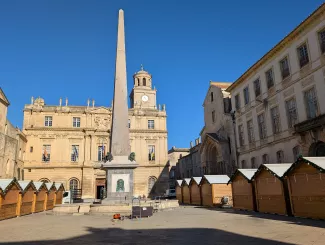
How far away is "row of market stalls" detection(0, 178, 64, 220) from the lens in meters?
14.9

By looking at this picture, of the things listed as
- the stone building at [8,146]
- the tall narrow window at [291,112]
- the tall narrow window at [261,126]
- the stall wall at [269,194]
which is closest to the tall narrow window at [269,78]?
the tall narrow window at [261,126]

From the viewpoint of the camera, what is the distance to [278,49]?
21.9 m

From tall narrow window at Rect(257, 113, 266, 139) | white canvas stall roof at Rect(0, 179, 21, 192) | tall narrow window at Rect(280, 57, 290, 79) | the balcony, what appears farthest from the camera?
tall narrow window at Rect(257, 113, 266, 139)

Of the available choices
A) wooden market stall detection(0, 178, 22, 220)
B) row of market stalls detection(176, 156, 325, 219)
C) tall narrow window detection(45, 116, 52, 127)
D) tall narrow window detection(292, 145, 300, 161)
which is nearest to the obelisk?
wooden market stall detection(0, 178, 22, 220)

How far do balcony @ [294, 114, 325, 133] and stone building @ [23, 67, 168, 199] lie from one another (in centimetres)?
2688

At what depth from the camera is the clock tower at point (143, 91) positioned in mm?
59031

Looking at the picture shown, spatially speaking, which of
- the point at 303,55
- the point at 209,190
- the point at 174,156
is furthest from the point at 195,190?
the point at 174,156

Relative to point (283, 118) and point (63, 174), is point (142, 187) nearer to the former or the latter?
point (63, 174)

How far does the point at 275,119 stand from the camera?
2233 cm

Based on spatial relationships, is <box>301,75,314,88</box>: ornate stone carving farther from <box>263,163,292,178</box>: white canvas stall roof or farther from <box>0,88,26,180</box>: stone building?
<box>0,88,26,180</box>: stone building

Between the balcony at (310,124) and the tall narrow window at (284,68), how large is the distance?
14.7 ft

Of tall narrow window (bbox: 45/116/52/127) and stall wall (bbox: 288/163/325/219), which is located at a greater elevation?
tall narrow window (bbox: 45/116/52/127)

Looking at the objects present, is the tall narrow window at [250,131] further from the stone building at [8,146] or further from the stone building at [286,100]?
the stone building at [8,146]

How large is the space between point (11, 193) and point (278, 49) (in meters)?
21.1
